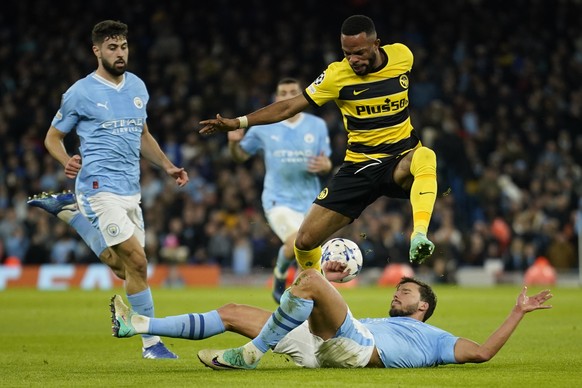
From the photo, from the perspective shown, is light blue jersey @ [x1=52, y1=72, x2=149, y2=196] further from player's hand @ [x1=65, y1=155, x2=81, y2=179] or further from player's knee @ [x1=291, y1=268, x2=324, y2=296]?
player's knee @ [x1=291, y1=268, x2=324, y2=296]

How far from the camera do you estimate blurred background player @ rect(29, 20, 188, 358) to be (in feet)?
32.3

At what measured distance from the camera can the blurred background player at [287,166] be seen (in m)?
14.1

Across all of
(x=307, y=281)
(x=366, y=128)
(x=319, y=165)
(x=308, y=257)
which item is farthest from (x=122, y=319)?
(x=319, y=165)

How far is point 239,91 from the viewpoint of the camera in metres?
26.7

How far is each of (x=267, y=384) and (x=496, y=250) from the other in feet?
57.4

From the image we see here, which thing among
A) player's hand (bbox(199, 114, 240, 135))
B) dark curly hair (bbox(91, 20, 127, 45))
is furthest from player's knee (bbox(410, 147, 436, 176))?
dark curly hair (bbox(91, 20, 127, 45))

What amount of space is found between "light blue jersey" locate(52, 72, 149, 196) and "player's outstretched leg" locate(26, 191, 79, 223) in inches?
29.2

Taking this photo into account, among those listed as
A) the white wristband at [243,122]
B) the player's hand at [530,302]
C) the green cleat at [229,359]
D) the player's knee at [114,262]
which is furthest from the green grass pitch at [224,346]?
the white wristband at [243,122]

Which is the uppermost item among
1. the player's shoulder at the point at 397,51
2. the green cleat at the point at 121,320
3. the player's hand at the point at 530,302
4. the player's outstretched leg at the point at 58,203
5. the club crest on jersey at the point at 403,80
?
the player's shoulder at the point at 397,51

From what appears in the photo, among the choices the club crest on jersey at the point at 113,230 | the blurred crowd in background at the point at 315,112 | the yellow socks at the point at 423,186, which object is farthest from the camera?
the blurred crowd in background at the point at 315,112

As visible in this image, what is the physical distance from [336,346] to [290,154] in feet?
21.3

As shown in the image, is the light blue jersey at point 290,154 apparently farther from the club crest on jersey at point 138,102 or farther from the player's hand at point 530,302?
the player's hand at point 530,302

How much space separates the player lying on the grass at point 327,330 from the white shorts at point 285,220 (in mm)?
5726

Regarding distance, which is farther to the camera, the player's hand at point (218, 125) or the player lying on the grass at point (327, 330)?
the player's hand at point (218, 125)
